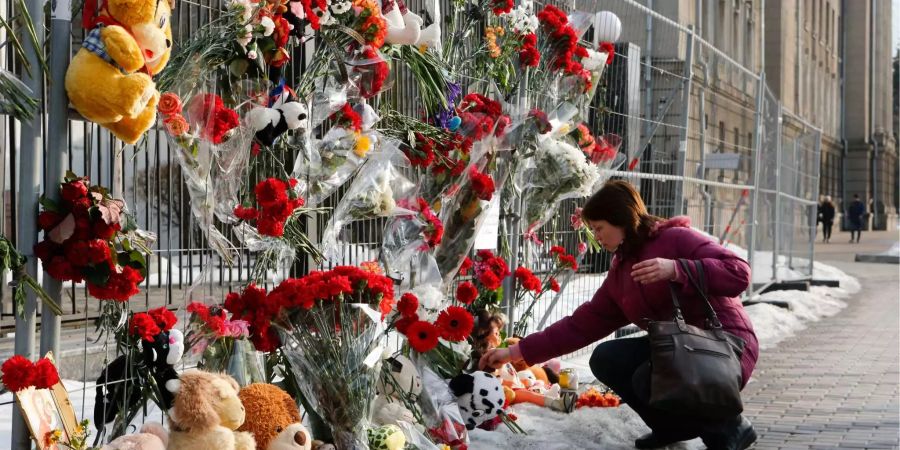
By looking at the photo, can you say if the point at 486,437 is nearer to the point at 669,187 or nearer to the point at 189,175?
the point at 189,175

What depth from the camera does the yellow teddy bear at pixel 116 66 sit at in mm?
3074

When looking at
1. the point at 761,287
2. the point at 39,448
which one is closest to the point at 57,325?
the point at 39,448

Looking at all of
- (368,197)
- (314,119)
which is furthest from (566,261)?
(314,119)

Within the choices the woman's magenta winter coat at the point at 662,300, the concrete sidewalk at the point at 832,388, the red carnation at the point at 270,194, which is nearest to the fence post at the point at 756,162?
the concrete sidewalk at the point at 832,388

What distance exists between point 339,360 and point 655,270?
1600 millimetres

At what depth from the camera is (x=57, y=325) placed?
10.5ft

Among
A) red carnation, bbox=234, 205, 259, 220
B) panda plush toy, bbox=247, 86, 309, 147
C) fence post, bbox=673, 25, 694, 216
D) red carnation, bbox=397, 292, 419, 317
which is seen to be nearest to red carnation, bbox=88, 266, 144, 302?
red carnation, bbox=234, 205, 259, 220

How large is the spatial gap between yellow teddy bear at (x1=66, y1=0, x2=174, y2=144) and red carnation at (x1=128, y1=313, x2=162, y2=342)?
0.58 meters

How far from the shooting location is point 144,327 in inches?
134

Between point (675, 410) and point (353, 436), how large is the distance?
1443 mm

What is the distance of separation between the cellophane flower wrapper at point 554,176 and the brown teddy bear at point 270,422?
2.52 metres

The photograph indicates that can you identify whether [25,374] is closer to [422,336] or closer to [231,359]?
[231,359]

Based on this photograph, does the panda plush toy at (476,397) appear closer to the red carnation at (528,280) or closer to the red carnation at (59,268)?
the red carnation at (528,280)

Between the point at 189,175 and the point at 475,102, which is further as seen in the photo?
the point at 475,102
